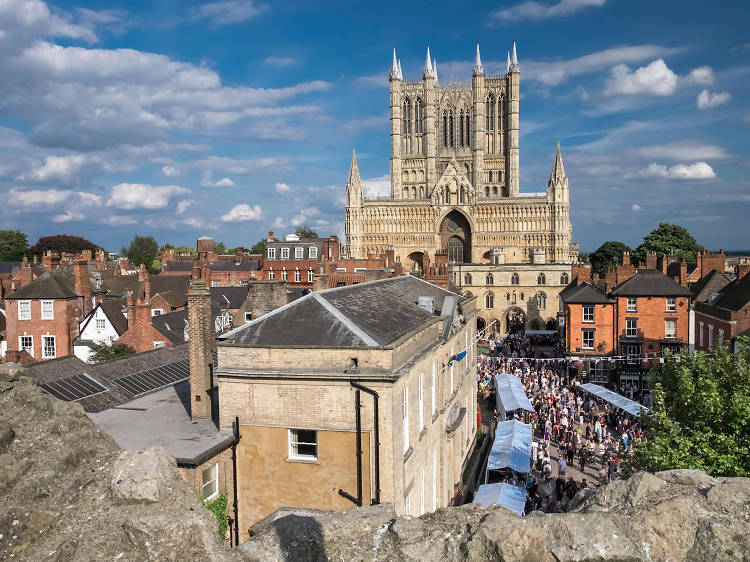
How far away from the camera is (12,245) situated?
399 feet

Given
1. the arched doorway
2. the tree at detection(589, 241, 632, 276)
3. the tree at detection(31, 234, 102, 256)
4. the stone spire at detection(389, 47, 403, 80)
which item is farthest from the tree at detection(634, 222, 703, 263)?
the tree at detection(31, 234, 102, 256)

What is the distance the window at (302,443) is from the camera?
46.2 ft

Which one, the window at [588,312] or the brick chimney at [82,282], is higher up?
the brick chimney at [82,282]

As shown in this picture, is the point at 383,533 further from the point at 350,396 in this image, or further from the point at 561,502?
the point at 561,502

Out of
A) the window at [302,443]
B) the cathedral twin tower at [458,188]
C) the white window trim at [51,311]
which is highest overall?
the cathedral twin tower at [458,188]

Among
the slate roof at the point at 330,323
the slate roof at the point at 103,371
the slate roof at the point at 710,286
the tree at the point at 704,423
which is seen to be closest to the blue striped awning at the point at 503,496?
the tree at the point at 704,423

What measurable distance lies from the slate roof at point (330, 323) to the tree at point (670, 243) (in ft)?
302

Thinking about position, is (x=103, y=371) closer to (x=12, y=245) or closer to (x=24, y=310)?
(x=24, y=310)

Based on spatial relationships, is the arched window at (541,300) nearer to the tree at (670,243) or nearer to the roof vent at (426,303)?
the tree at (670,243)

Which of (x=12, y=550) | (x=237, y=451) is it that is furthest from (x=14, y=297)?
(x=12, y=550)

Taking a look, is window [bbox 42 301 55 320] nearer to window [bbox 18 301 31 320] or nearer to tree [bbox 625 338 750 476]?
window [bbox 18 301 31 320]

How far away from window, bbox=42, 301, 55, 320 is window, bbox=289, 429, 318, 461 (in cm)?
2892

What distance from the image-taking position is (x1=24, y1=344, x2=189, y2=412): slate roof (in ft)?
64.3

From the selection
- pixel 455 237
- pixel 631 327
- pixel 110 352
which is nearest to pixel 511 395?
pixel 631 327
